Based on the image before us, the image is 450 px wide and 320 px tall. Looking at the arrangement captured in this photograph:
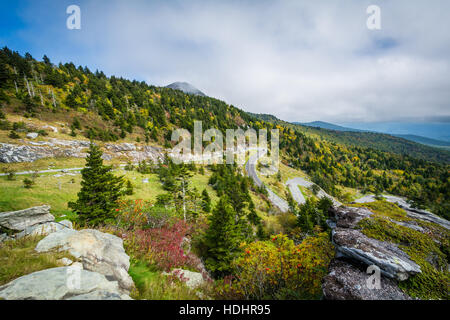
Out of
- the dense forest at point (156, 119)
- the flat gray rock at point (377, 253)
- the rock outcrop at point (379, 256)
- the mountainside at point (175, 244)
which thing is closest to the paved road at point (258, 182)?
the mountainside at point (175, 244)

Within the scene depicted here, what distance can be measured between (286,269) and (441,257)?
5.13 metres

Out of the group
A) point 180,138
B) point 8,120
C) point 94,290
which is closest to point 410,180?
point 180,138

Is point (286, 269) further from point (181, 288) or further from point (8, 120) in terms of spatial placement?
point (8, 120)

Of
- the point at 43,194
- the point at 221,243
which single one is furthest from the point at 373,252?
the point at 43,194

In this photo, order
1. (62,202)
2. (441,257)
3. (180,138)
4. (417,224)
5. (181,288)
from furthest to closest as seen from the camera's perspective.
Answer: (180,138) → (62,202) → (417,224) → (441,257) → (181,288)

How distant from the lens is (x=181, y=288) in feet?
16.0

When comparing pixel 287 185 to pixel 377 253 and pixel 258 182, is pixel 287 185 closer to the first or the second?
pixel 258 182

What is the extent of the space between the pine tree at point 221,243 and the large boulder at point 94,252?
618 centimetres

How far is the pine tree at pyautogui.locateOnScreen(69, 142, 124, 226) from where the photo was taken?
9.62 m

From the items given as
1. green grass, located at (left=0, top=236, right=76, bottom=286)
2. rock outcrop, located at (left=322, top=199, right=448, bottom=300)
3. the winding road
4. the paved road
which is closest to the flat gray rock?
rock outcrop, located at (left=322, top=199, right=448, bottom=300)

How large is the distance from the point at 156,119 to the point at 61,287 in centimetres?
8402

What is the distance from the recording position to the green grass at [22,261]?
12.2 feet

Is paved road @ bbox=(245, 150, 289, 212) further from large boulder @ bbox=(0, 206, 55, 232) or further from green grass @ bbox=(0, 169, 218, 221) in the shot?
large boulder @ bbox=(0, 206, 55, 232)
